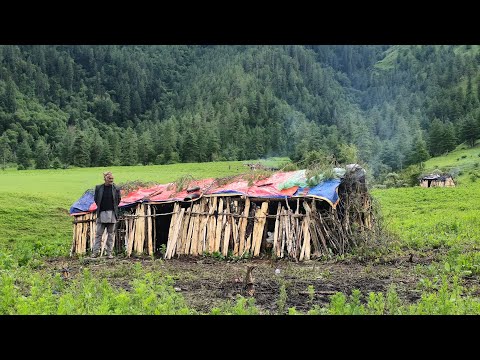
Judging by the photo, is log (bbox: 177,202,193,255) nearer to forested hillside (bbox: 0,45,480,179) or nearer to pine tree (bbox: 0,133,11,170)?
pine tree (bbox: 0,133,11,170)

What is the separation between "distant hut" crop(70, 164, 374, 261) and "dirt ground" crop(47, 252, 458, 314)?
1.65 ft

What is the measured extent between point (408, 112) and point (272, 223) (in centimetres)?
6070

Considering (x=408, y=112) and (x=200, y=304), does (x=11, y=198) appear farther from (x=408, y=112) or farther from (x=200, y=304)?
(x=408, y=112)

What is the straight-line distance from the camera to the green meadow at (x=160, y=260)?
5.96 metres

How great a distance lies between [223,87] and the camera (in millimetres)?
77375

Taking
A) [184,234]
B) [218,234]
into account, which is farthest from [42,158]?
[218,234]

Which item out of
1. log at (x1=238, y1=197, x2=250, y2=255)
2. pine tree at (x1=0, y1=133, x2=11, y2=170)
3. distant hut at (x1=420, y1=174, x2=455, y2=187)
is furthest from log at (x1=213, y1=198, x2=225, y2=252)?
pine tree at (x1=0, y1=133, x2=11, y2=170)

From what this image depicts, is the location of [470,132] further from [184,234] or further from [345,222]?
[184,234]

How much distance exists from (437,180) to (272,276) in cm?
2267

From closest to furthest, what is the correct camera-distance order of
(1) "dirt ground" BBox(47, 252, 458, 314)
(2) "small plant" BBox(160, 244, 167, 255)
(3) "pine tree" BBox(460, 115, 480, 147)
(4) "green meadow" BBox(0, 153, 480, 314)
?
(4) "green meadow" BBox(0, 153, 480, 314), (1) "dirt ground" BBox(47, 252, 458, 314), (2) "small plant" BBox(160, 244, 167, 255), (3) "pine tree" BBox(460, 115, 480, 147)

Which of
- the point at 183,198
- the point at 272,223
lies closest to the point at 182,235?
the point at 183,198

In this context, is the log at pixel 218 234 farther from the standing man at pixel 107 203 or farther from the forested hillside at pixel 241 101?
the forested hillside at pixel 241 101

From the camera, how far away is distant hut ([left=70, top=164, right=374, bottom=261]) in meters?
11.6

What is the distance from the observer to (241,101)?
73.3 metres
